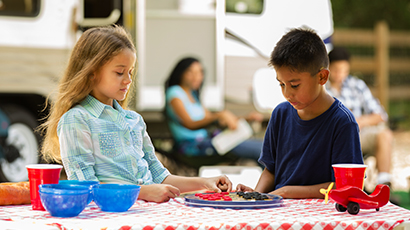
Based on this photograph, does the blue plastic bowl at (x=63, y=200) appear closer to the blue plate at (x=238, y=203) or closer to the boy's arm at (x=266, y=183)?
the blue plate at (x=238, y=203)

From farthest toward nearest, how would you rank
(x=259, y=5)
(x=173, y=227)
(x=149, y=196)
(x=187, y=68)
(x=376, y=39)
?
(x=376, y=39) < (x=259, y=5) < (x=187, y=68) < (x=149, y=196) < (x=173, y=227)

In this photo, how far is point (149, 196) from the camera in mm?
1530

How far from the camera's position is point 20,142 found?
4.70 metres

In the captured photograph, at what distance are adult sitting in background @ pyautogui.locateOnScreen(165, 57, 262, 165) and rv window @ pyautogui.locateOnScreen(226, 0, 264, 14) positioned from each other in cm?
67

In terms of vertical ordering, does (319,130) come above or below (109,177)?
above

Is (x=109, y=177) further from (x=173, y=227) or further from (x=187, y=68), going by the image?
(x=187, y=68)

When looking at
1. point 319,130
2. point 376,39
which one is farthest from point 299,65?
point 376,39

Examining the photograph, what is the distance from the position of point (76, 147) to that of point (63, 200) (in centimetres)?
38

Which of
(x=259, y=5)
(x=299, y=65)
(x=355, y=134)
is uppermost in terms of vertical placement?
(x=259, y=5)

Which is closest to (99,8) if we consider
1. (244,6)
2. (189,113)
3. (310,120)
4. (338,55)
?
(189,113)

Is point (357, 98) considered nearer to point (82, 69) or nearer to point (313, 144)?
point (313, 144)

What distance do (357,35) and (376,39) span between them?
1.25 ft

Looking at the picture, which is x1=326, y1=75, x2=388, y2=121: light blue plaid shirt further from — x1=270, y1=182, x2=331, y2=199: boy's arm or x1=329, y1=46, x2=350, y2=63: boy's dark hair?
x1=270, y1=182, x2=331, y2=199: boy's arm

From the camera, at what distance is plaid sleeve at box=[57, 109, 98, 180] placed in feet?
5.19
